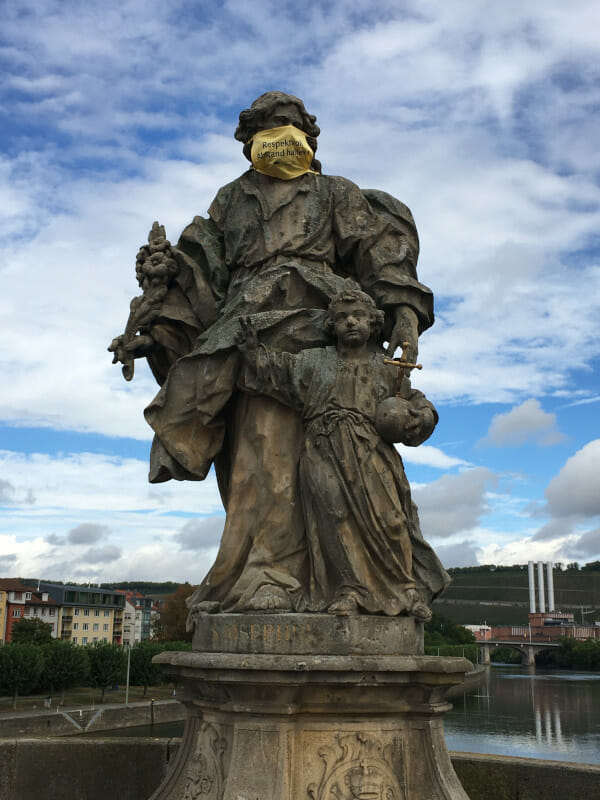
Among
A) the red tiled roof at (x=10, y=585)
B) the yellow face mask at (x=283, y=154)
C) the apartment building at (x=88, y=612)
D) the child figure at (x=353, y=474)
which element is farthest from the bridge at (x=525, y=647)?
the child figure at (x=353, y=474)

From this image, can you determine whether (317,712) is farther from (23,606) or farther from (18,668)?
(23,606)

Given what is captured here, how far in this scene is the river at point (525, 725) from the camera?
2592 centimetres

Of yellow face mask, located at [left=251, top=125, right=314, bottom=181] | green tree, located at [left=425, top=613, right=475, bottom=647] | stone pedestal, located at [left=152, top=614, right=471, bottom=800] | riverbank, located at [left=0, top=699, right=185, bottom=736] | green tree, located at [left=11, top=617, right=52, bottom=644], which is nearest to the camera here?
stone pedestal, located at [left=152, top=614, right=471, bottom=800]

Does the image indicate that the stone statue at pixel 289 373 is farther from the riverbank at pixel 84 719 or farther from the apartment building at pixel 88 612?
the apartment building at pixel 88 612

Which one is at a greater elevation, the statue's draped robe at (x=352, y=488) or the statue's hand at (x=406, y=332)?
the statue's hand at (x=406, y=332)

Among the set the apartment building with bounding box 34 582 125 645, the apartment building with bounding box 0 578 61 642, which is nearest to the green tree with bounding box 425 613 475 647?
the apartment building with bounding box 34 582 125 645

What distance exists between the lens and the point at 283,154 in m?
5.79

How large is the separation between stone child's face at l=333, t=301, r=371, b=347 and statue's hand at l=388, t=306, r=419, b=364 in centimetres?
46

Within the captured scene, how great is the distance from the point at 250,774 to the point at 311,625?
0.79 metres

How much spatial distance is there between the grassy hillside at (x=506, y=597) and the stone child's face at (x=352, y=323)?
135856 mm

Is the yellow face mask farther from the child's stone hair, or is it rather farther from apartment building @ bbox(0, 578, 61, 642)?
apartment building @ bbox(0, 578, 61, 642)

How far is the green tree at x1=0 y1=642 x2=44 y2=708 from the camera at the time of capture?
39.7 metres

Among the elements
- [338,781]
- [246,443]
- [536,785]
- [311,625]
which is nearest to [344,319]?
[246,443]

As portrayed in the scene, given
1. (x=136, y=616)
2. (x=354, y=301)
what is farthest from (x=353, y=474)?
(x=136, y=616)
